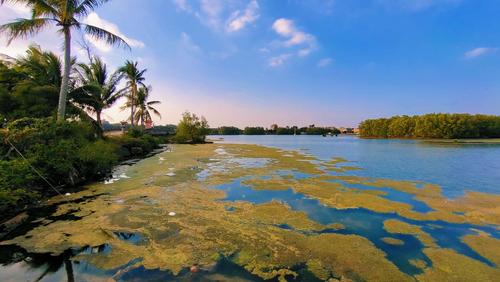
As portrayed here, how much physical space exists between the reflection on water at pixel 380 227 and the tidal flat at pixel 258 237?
2 cm

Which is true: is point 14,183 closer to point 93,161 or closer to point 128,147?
point 93,161

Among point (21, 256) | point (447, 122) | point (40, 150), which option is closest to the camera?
point (21, 256)

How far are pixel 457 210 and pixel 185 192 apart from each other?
727cm

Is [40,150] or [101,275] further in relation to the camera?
[40,150]

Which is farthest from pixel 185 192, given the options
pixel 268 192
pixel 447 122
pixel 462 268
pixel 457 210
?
pixel 447 122

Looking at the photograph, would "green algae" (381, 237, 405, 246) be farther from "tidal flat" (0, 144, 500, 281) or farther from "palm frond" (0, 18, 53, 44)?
"palm frond" (0, 18, 53, 44)

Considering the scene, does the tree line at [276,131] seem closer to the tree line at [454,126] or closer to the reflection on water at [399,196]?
the tree line at [454,126]

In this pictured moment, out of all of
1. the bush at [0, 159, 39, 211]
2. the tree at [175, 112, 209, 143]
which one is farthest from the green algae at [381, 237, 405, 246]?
the tree at [175, 112, 209, 143]

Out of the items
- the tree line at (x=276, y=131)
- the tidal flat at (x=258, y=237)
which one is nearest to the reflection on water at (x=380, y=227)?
the tidal flat at (x=258, y=237)

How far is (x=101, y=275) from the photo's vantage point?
125 inches

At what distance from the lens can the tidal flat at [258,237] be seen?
3.29 m

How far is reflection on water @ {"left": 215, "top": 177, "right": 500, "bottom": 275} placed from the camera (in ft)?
12.3

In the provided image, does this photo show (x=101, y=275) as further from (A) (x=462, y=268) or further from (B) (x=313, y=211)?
(A) (x=462, y=268)

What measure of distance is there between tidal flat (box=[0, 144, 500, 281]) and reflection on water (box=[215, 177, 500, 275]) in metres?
0.02
